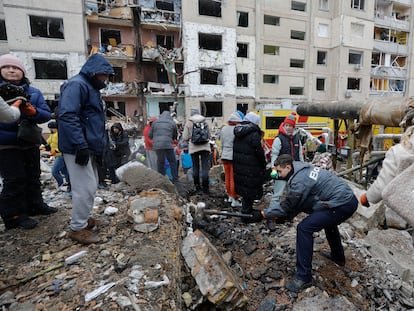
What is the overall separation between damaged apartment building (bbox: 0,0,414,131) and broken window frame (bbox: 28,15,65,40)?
61 mm

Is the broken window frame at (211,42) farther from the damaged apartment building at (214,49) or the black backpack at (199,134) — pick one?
the black backpack at (199,134)

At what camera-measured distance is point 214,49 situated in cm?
2062

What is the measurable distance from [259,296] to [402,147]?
211cm

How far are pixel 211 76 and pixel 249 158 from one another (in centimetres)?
1801

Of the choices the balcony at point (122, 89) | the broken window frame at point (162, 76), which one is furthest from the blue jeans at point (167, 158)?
the broken window frame at point (162, 76)

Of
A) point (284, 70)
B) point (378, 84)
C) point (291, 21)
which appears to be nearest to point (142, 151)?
point (284, 70)

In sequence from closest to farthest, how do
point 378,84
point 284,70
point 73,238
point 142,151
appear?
1. point 73,238
2. point 142,151
3. point 284,70
4. point 378,84

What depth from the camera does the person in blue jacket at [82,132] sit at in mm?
2287

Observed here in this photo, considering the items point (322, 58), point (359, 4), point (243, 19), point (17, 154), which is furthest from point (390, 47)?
point (17, 154)

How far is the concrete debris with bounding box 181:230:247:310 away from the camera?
7.39 ft

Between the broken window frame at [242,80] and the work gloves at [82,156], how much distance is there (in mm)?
20319

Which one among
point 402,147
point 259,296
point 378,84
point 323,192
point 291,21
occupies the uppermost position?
point 291,21

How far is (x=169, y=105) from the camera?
19.8m

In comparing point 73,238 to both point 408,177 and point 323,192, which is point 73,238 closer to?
point 323,192
